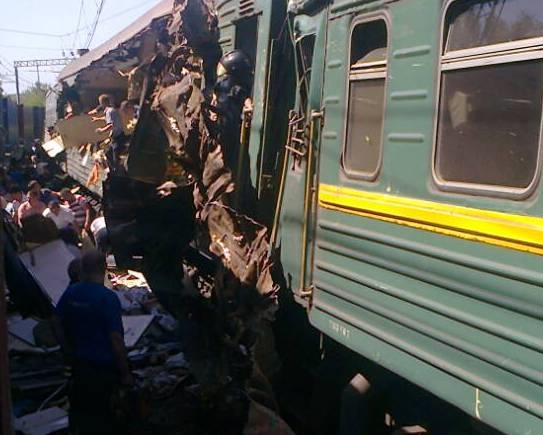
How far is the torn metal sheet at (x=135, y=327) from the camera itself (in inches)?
286

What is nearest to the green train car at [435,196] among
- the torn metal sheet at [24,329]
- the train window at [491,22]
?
the train window at [491,22]

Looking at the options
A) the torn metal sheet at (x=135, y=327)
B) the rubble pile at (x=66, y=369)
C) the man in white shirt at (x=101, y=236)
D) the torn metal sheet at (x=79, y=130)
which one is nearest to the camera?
the rubble pile at (x=66, y=369)

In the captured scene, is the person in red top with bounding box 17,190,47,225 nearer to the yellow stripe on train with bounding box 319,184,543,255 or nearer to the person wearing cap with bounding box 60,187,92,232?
the person wearing cap with bounding box 60,187,92,232

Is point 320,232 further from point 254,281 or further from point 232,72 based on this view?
point 232,72

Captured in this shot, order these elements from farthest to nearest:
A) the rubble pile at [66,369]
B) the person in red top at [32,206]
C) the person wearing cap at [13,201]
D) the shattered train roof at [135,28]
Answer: the person wearing cap at [13,201] < the person in red top at [32,206] < the shattered train roof at [135,28] < the rubble pile at [66,369]

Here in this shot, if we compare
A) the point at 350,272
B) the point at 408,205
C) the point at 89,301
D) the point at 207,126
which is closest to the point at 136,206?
the point at 207,126

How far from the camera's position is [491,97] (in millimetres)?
3010

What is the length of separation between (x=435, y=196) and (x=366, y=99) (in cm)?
89

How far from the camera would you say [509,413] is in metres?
2.79

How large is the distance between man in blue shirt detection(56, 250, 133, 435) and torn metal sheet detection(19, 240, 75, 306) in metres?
3.26

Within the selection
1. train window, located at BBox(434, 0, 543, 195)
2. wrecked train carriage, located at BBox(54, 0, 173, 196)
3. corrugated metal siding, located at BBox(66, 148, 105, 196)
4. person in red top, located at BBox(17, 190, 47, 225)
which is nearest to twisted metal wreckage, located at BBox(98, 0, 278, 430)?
train window, located at BBox(434, 0, 543, 195)

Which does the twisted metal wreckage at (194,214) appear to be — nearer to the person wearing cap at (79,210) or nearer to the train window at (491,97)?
the train window at (491,97)

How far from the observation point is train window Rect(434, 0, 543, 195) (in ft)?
9.17

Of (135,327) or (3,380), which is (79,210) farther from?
(3,380)
